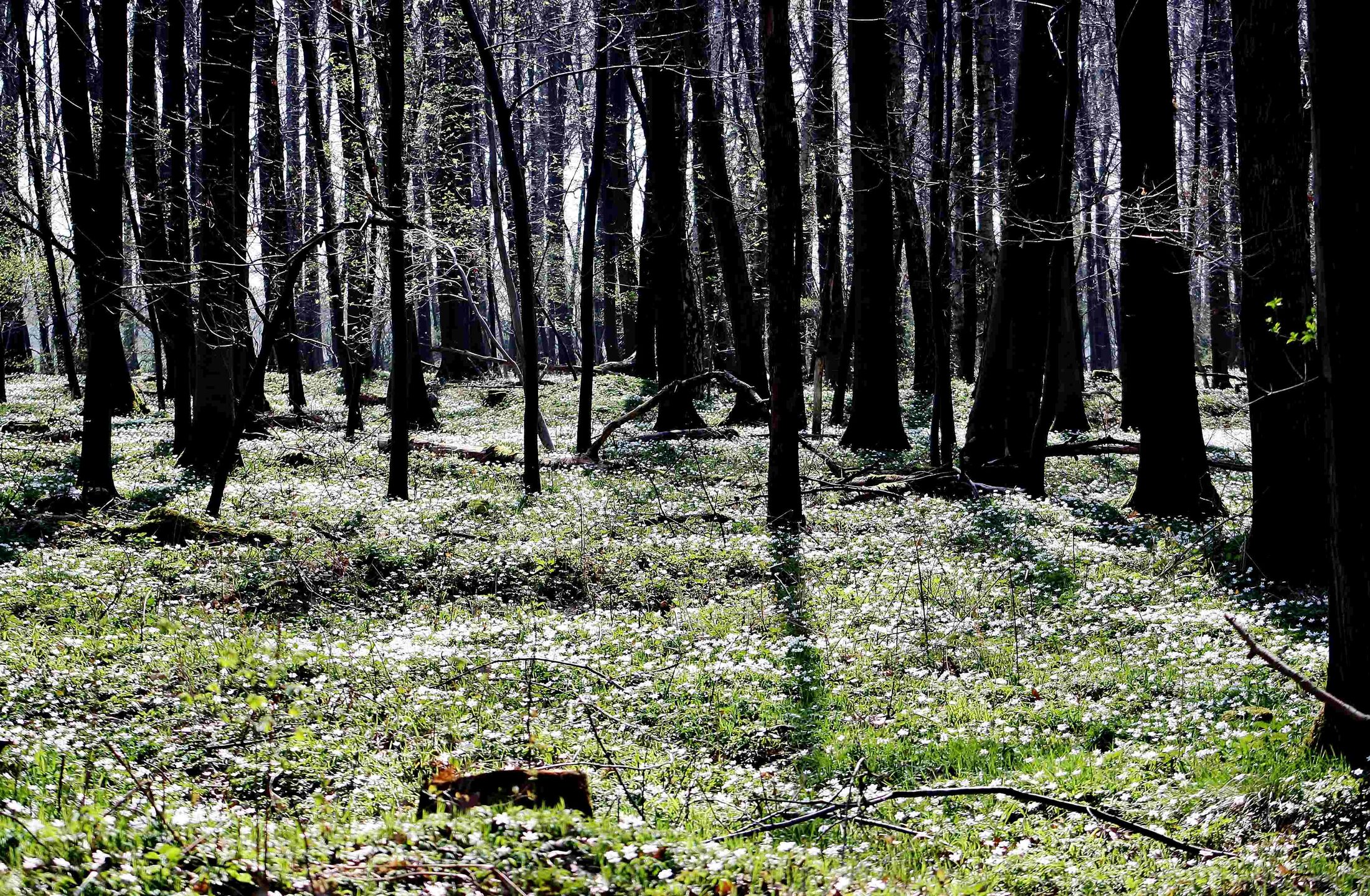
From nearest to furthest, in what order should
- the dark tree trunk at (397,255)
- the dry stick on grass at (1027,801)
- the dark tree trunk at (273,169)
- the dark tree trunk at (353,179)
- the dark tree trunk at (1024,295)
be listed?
1. the dry stick on grass at (1027,801)
2. the dark tree trunk at (397,255)
3. the dark tree trunk at (1024,295)
4. the dark tree trunk at (353,179)
5. the dark tree trunk at (273,169)

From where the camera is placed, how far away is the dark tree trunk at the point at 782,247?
10633mm

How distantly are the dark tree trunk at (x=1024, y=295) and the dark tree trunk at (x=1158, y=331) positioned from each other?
142cm

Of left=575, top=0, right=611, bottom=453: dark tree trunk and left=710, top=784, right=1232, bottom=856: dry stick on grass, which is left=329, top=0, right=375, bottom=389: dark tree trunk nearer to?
left=575, top=0, right=611, bottom=453: dark tree trunk

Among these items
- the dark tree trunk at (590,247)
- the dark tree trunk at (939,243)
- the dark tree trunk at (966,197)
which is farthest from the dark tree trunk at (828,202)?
the dark tree trunk at (590,247)

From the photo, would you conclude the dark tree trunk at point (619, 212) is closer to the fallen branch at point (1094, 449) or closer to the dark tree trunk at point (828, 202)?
the dark tree trunk at point (828, 202)

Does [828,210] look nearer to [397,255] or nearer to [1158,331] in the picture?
[1158,331]

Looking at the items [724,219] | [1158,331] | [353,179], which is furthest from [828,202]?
[1158,331]

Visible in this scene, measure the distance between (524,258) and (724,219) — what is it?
5.67 meters

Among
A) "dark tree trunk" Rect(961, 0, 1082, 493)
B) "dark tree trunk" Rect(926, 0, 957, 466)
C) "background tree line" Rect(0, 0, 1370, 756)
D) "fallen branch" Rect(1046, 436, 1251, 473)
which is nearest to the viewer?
"background tree line" Rect(0, 0, 1370, 756)

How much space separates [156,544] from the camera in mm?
9758

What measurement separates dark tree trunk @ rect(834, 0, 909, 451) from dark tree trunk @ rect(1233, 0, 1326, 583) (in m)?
9.08

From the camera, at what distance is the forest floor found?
12.2ft

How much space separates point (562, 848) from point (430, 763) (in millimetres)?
1691

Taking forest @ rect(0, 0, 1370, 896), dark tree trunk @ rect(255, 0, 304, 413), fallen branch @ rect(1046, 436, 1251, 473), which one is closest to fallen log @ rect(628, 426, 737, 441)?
forest @ rect(0, 0, 1370, 896)
